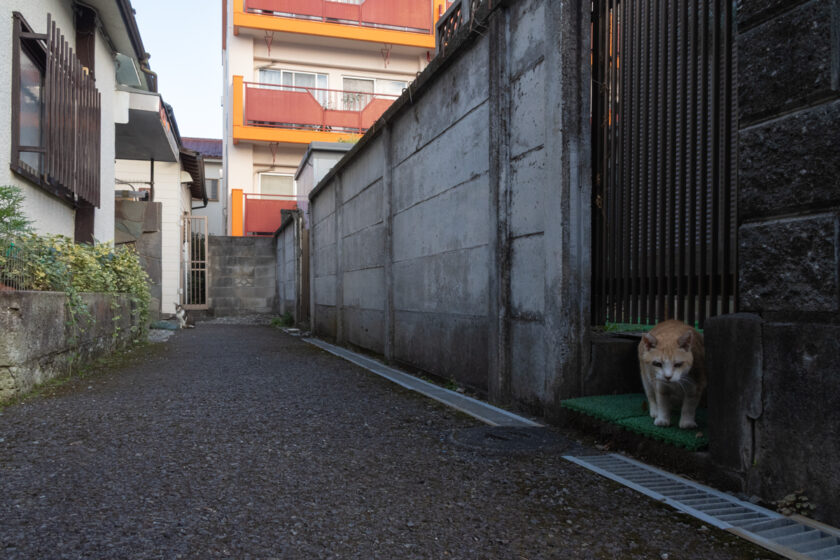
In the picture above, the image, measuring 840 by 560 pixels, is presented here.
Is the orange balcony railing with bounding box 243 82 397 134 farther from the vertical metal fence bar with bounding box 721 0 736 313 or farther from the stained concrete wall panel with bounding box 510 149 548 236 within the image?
the vertical metal fence bar with bounding box 721 0 736 313

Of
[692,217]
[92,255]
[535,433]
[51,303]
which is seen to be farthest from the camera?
[92,255]

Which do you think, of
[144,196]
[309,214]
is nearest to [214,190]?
[144,196]

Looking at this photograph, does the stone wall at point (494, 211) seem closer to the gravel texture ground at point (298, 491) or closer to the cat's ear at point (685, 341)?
the gravel texture ground at point (298, 491)

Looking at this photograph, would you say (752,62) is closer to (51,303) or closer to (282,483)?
(282,483)

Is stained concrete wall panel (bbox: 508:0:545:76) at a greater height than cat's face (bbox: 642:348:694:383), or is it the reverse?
A: stained concrete wall panel (bbox: 508:0:545:76)

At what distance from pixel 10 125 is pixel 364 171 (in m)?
4.53

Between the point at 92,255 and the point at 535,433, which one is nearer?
the point at 535,433

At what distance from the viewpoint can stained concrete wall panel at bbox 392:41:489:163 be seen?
520 cm

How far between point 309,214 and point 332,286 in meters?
3.15

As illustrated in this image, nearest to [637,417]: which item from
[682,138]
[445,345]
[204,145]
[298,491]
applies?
[682,138]

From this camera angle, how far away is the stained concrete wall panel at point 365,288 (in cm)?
797

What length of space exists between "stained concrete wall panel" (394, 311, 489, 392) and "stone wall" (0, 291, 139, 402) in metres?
3.47

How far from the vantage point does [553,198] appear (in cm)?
394

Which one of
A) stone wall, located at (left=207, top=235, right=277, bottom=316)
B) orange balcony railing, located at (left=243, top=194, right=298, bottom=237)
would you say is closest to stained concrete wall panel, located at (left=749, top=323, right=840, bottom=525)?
stone wall, located at (left=207, top=235, right=277, bottom=316)
